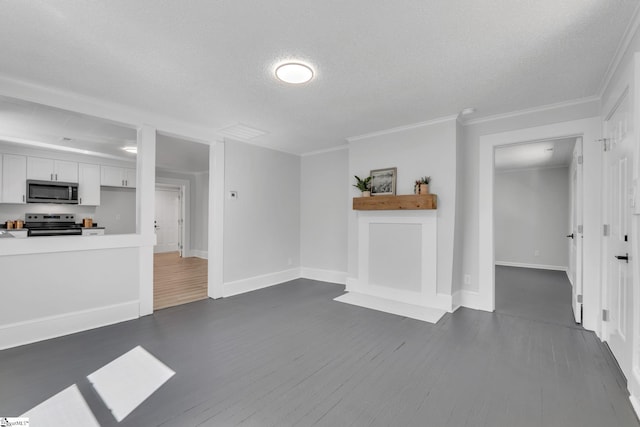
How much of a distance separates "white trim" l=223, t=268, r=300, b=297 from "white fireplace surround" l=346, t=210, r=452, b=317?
131 centimetres

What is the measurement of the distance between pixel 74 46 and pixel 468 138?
4086mm

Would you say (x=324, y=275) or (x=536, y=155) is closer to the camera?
(x=324, y=275)

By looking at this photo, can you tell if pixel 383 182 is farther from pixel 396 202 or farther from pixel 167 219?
pixel 167 219

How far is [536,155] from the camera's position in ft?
18.0

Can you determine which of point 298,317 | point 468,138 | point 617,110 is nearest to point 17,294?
point 298,317

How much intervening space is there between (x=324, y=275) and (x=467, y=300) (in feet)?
7.77

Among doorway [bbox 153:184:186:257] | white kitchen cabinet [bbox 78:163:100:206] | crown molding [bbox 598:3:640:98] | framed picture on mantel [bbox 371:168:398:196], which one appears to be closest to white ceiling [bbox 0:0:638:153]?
crown molding [bbox 598:3:640:98]

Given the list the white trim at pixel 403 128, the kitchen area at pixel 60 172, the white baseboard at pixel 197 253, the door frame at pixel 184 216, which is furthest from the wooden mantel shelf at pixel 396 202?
the door frame at pixel 184 216

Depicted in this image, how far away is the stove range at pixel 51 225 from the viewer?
16.1 ft

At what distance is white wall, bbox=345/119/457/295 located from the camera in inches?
137

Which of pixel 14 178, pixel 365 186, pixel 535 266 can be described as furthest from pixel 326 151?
pixel 535 266

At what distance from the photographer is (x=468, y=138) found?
3.66 metres

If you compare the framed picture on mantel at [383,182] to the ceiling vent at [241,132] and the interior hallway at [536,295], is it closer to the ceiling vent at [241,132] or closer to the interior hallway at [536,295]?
the ceiling vent at [241,132]

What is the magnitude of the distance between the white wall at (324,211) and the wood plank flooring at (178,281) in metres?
1.97
